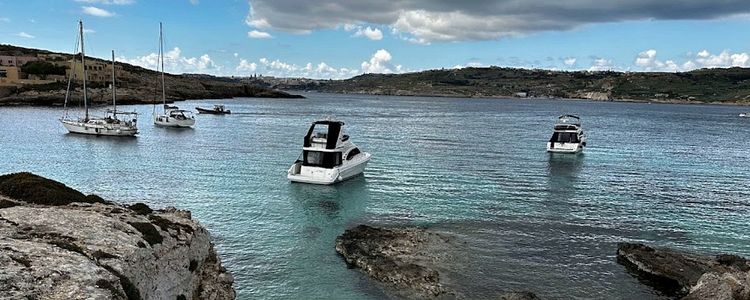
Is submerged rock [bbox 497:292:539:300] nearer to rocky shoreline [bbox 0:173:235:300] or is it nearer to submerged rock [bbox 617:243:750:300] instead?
submerged rock [bbox 617:243:750:300]

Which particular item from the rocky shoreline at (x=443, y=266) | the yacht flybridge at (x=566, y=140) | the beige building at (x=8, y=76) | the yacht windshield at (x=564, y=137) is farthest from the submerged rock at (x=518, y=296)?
the beige building at (x=8, y=76)

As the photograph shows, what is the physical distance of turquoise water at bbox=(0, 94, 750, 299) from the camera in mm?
20812

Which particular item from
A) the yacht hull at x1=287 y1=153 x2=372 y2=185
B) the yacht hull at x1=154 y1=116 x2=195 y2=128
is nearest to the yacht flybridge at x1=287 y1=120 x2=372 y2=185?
the yacht hull at x1=287 y1=153 x2=372 y2=185

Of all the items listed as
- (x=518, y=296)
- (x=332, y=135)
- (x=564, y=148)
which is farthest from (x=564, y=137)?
(x=518, y=296)

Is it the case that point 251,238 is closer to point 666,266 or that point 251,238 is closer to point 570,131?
point 666,266

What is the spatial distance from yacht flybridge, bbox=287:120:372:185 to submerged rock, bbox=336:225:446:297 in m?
13.0

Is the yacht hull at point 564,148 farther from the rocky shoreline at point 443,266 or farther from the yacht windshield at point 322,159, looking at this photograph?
the rocky shoreline at point 443,266

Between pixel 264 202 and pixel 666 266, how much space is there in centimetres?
2206

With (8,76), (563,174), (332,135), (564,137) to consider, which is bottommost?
(563,174)

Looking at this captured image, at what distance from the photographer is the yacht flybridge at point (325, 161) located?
3838cm

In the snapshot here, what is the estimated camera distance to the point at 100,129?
6800 cm

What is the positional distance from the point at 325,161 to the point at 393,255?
17996 mm

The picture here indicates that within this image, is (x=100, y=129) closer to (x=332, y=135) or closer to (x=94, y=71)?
(x=332, y=135)

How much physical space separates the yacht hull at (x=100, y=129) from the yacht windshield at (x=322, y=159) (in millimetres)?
39158
